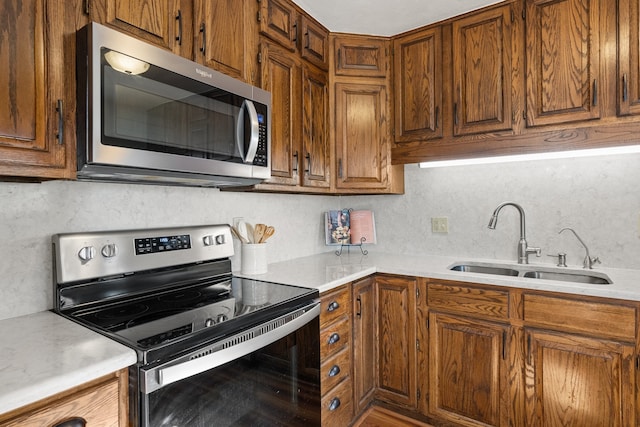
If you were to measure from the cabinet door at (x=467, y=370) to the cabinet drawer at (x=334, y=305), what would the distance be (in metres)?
0.49

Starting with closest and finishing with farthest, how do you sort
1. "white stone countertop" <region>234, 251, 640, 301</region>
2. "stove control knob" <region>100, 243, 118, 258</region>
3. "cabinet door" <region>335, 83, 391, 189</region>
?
"stove control knob" <region>100, 243, 118, 258</region> < "white stone countertop" <region>234, 251, 640, 301</region> < "cabinet door" <region>335, 83, 391, 189</region>

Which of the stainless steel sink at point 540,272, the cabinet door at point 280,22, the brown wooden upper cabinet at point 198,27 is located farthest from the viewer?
the stainless steel sink at point 540,272

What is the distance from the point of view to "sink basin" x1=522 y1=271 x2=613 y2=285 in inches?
69.6

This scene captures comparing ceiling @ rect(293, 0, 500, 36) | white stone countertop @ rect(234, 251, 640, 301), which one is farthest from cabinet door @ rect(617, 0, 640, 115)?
white stone countertop @ rect(234, 251, 640, 301)

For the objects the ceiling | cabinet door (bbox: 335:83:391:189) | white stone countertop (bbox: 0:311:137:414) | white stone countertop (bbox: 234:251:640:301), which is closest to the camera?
white stone countertop (bbox: 0:311:137:414)

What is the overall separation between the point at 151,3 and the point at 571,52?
6.36 ft

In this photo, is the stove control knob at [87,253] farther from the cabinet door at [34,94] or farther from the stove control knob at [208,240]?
the stove control knob at [208,240]

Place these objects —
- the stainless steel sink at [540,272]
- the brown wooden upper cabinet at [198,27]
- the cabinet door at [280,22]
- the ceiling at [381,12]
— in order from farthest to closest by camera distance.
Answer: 1. the ceiling at [381,12]
2. the stainless steel sink at [540,272]
3. the cabinet door at [280,22]
4. the brown wooden upper cabinet at [198,27]

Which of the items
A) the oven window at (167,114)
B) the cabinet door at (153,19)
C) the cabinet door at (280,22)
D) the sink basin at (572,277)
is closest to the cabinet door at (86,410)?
the oven window at (167,114)

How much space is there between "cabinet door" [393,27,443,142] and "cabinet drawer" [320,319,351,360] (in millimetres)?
1257

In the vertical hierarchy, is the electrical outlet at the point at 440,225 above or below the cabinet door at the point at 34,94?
below

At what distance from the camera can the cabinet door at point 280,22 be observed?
1.68 m

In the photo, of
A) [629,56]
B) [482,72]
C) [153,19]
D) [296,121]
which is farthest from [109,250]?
[629,56]

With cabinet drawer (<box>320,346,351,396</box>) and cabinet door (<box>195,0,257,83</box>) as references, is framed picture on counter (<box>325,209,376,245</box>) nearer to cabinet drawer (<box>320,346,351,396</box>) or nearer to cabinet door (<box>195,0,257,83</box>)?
cabinet drawer (<box>320,346,351,396</box>)
